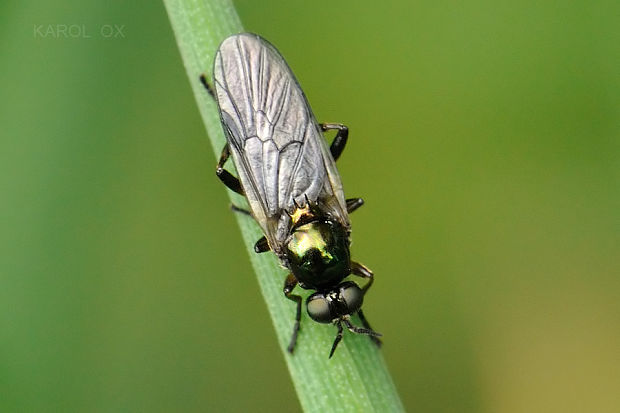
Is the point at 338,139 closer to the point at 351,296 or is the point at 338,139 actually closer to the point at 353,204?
the point at 353,204

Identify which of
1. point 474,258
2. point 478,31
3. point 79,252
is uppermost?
point 478,31

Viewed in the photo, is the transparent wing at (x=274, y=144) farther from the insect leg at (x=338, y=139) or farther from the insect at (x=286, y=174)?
the insect leg at (x=338, y=139)

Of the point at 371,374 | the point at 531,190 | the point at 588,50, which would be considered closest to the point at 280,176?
the point at 371,374

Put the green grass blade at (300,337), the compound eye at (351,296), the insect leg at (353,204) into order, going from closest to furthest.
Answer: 1. the green grass blade at (300,337)
2. the compound eye at (351,296)
3. the insect leg at (353,204)

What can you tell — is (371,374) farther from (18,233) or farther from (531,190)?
(531,190)

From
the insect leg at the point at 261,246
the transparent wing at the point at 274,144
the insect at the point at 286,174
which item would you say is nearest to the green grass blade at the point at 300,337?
the insect leg at the point at 261,246

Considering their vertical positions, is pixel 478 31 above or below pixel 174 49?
below
